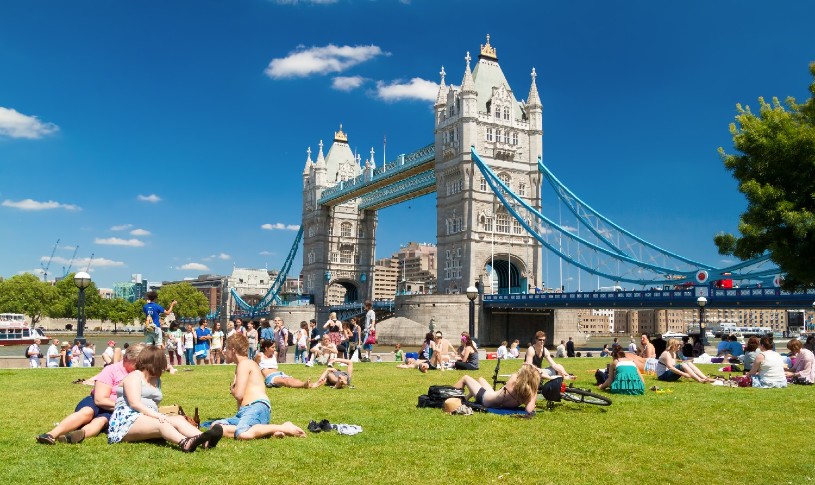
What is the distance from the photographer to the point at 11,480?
240 inches

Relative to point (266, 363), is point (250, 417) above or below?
below

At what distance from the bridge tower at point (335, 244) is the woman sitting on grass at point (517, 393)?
76.6 meters

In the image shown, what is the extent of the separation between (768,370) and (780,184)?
424 centimetres

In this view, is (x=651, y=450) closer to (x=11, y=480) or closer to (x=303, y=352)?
(x=11, y=480)

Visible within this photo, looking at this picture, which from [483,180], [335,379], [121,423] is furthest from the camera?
[483,180]

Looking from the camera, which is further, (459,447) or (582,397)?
(582,397)

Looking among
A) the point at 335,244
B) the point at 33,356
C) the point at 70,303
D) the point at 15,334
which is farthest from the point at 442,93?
the point at 70,303

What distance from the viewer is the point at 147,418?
743cm

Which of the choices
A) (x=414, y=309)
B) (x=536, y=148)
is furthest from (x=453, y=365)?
(x=536, y=148)

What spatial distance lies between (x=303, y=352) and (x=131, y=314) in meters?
109

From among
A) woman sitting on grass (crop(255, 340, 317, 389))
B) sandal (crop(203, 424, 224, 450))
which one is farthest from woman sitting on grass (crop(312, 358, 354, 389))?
sandal (crop(203, 424, 224, 450))

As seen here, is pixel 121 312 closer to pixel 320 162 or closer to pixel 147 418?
pixel 320 162

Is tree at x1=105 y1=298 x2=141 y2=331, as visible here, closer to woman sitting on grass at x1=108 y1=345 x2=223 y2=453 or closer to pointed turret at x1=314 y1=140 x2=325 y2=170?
pointed turret at x1=314 y1=140 x2=325 y2=170

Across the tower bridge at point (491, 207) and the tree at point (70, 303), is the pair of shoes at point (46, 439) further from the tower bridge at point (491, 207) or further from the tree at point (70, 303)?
the tree at point (70, 303)
